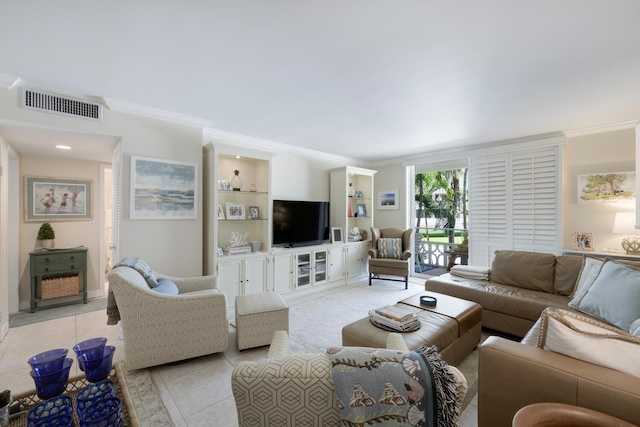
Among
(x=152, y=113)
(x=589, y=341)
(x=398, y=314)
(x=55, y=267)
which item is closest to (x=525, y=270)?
(x=398, y=314)

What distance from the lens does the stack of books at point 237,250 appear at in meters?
3.65

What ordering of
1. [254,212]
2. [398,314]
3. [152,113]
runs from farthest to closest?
1. [254,212]
2. [152,113]
3. [398,314]

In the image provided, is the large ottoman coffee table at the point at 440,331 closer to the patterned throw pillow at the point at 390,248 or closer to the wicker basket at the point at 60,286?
the patterned throw pillow at the point at 390,248

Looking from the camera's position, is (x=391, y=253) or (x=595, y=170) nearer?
(x=595, y=170)

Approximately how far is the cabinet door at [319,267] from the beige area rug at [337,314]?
27 centimetres

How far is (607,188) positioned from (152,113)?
5.80 meters

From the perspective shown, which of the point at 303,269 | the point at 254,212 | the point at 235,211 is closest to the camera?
the point at 235,211

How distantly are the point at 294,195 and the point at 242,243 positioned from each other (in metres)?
1.35

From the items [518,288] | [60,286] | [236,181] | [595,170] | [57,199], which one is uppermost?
[595,170]

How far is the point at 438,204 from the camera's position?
596 centimetres

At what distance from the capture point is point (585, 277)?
254 cm

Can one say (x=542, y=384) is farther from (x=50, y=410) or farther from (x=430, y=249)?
(x=430, y=249)

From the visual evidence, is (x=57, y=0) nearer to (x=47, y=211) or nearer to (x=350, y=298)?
(x=47, y=211)

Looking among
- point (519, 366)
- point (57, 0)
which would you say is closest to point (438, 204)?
point (519, 366)
